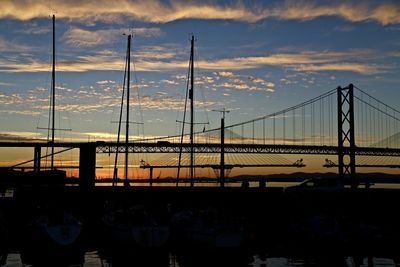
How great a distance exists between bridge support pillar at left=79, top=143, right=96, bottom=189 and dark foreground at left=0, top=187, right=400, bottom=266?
1.03 meters

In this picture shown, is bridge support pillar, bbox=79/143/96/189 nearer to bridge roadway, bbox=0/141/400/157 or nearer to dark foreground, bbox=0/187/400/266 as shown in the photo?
dark foreground, bbox=0/187/400/266

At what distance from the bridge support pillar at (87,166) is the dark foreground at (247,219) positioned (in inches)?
40.7

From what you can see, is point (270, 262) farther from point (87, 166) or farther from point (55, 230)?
point (87, 166)

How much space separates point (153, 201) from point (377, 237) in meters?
19.6

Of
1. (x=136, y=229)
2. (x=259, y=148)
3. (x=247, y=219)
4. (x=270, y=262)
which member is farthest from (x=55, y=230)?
(x=259, y=148)

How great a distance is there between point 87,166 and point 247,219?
613 inches

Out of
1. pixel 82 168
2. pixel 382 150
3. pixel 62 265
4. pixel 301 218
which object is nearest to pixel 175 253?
pixel 62 265

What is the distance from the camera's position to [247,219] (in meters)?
48.5

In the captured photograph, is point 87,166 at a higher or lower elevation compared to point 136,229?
higher

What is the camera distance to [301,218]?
148 feet

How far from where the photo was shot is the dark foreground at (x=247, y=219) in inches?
1463

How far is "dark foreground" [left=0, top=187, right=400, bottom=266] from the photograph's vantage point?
37.2 metres

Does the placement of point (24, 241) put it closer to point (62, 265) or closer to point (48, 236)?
point (48, 236)

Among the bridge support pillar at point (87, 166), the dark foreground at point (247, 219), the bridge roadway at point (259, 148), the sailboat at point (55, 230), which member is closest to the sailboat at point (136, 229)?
the dark foreground at point (247, 219)
